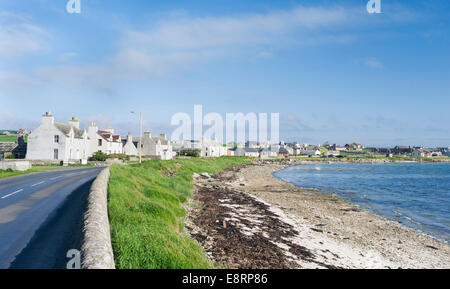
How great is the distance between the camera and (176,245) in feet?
28.6

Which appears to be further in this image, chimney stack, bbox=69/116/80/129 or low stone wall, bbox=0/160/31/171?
chimney stack, bbox=69/116/80/129

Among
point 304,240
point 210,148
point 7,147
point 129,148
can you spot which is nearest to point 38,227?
point 304,240

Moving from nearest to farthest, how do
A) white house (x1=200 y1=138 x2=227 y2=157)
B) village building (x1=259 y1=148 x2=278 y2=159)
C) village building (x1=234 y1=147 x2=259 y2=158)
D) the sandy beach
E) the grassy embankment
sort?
the grassy embankment
the sandy beach
white house (x1=200 y1=138 x2=227 y2=157)
village building (x1=234 y1=147 x2=259 y2=158)
village building (x1=259 y1=148 x2=278 y2=159)

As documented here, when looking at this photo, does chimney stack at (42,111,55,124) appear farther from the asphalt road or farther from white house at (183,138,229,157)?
white house at (183,138,229,157)

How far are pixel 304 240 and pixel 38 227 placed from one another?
11904 mm

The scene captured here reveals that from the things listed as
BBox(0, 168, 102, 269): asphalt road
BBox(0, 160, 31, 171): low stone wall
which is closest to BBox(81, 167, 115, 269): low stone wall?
BBox(0, 168, 102, 269): asphalt road

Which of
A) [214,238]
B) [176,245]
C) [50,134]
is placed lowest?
[214,238]

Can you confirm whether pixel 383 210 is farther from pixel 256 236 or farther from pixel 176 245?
pixel 176 245

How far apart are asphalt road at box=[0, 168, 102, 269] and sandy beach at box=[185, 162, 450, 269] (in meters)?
4.71

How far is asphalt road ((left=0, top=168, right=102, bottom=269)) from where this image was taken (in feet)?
23.6

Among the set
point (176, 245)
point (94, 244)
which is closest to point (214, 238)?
point (176, 245)

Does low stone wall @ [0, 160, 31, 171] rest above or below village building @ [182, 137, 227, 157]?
below
